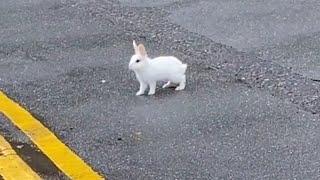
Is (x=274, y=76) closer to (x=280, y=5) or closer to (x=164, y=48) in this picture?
(x=164, y=48)

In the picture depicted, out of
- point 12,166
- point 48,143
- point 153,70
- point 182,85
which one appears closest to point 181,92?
point 182,85

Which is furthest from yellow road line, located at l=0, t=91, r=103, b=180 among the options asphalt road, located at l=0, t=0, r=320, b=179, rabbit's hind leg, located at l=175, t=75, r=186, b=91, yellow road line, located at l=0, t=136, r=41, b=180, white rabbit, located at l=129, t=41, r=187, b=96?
rabbit's hind leg, located at l=175, t=75, r=186, b=91

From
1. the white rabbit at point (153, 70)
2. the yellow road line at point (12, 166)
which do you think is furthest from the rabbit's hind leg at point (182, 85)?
the yellow road line at point (12, 166)

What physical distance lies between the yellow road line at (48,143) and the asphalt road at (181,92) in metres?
0.06

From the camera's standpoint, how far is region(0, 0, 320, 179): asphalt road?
4.37 m

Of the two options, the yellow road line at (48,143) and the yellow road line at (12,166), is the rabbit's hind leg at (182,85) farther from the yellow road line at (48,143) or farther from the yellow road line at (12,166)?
A: the yellow road line at (12,166)

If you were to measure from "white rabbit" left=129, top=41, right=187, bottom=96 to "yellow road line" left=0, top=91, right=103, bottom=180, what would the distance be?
834 mm

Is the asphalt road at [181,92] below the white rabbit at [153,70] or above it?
below

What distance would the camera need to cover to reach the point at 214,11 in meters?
7.64

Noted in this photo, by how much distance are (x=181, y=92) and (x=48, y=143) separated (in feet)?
4.01

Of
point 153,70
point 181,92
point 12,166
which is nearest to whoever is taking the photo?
point 12,166

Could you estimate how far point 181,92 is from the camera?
5453 mm

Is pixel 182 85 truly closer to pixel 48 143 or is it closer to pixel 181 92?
pixel 181 92

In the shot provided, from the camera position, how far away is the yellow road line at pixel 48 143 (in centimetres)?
422
